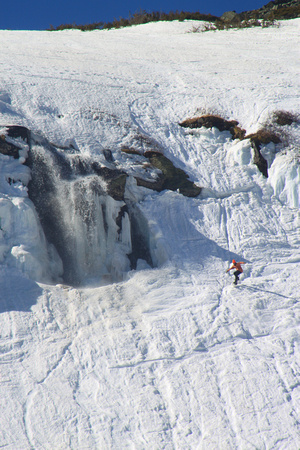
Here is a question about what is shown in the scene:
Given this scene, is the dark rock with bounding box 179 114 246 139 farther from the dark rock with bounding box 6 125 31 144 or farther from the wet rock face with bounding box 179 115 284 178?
the dark rock with bounding box 6 125 31 144

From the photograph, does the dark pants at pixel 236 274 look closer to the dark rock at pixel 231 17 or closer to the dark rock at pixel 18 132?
the dark rock at pixel 18 132

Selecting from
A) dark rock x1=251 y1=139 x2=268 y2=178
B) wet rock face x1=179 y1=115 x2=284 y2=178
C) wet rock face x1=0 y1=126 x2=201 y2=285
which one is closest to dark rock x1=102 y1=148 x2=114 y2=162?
wet rock face x1=0 y1=126 x2=201 y2=285

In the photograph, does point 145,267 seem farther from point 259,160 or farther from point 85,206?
point 259,160

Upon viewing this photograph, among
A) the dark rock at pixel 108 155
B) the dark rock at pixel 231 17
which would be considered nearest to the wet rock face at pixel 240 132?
the dark rock at pixel 108 155

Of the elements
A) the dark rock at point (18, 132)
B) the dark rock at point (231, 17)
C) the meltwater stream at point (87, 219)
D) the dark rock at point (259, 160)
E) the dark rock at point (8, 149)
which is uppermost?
the dark rock at point (231, 17)

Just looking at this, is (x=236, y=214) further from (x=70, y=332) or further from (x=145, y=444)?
(x=145, y=444)
